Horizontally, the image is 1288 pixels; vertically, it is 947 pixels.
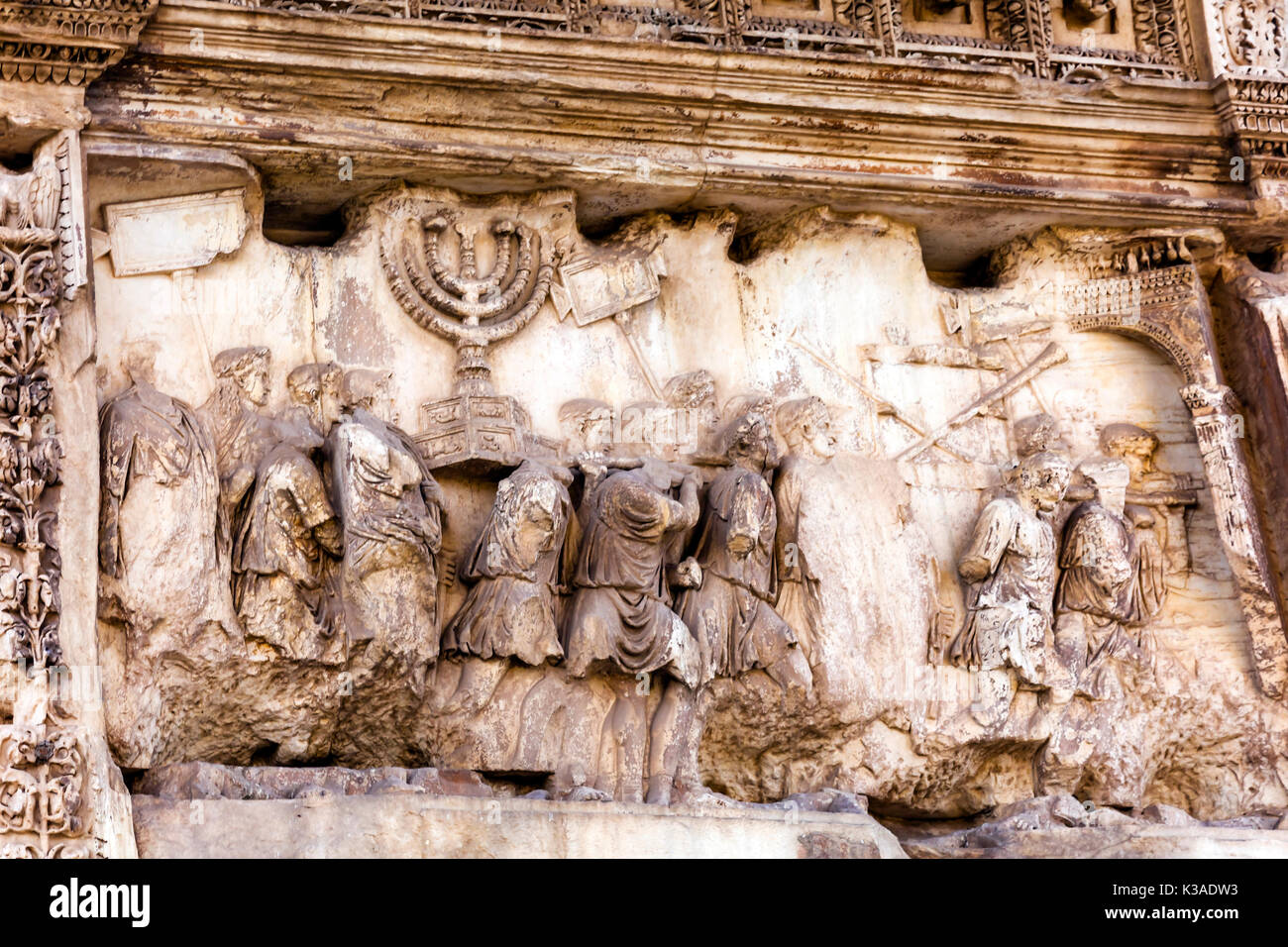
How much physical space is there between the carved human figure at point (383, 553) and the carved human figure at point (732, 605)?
1116mm

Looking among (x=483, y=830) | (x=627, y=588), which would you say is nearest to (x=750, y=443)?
(x=627, y=588)

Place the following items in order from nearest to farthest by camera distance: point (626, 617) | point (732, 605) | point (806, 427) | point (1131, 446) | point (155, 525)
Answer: point (155, 525) < point (626, 617) < point (732, 605) < point (806, 427) < point (1131, 446)

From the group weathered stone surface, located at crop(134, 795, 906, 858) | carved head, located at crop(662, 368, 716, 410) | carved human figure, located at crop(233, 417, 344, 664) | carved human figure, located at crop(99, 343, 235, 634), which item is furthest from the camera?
carved head, located at crop(662, 368, 716, 410)

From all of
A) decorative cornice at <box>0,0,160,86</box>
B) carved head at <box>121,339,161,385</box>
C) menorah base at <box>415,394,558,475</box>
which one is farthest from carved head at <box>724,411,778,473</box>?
decorative cornice at <box>0,0,160,86</box>

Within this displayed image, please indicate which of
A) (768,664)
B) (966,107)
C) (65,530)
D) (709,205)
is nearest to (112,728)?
(65,530)

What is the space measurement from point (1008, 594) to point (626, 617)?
1863mm

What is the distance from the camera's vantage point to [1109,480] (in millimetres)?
12445

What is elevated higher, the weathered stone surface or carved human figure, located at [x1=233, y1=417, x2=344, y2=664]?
carved human figure, located at [x1=233, y1=417, x2=344, y2=664]

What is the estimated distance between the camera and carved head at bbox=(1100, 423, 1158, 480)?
41.3ft

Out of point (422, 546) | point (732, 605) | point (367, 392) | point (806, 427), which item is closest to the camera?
point (422, 546)

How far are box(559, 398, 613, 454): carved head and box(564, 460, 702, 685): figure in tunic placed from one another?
309mm

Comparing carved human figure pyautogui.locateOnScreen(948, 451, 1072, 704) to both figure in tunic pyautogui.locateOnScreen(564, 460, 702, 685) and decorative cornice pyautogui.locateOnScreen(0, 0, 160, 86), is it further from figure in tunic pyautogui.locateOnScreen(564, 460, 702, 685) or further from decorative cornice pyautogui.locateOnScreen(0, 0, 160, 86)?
decorative cornice pyautogui.locateOnScreen(0, 0, 160, 86)

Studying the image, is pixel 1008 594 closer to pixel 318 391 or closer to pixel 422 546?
pixel 422 546
